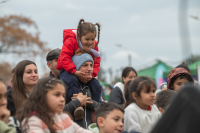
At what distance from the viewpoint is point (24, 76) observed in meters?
3.19

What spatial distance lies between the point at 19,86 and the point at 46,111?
0.95m

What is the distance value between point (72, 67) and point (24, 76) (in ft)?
2.04

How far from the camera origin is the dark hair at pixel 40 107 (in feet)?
7.42

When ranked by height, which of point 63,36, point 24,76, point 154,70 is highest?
point 63,36

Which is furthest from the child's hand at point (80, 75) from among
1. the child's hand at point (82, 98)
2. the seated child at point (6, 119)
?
the seated child at point (6, 119)

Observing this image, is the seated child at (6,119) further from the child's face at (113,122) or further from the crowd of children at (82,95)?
the child's face at (113,122)

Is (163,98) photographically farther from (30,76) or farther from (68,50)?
(30,76)

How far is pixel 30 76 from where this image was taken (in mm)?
3193

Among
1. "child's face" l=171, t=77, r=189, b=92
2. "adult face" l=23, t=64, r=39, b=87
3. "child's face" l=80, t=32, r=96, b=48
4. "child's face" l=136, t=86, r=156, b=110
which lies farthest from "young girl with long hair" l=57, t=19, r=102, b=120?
"child's face" l=171, t=77, r=189, b=92

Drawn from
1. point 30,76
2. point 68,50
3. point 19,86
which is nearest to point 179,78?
point 68,50

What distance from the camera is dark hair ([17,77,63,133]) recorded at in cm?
226

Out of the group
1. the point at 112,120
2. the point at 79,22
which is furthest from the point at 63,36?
the point at 112,120

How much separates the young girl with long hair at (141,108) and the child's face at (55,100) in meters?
1.01

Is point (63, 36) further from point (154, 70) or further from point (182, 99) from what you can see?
point (154, 70)
